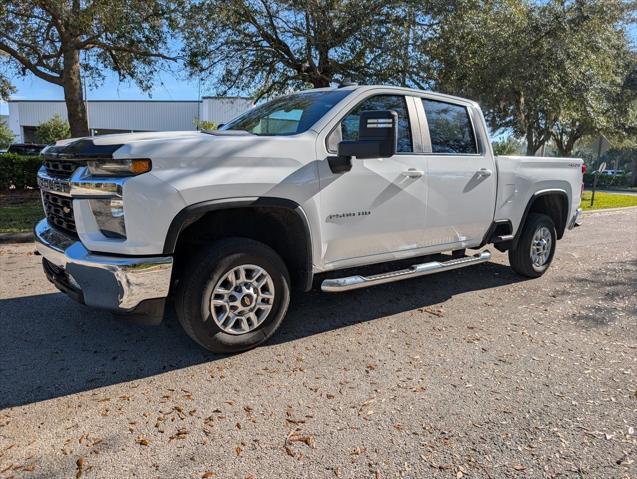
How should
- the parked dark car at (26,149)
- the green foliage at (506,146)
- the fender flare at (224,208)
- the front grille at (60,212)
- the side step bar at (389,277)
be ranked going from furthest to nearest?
the green foliage at (506,146), the parked dark car at (26,149), the side step bar at (389,277), the front grille at (60,212), the fender flare at (224,208)

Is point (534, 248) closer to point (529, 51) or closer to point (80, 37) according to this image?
point (529, 51)

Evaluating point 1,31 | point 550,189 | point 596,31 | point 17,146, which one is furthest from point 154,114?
point 550,189

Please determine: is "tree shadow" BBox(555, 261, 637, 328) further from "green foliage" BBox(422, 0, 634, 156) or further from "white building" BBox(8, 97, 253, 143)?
"white building" BBox(8, 97, 253, 143)

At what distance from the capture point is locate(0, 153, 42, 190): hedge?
13.6 meters

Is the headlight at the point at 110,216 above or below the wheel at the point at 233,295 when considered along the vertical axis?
above

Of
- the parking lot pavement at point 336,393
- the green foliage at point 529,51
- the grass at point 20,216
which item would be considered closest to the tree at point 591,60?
the green foliage at point 529,51

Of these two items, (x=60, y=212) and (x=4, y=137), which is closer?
(x=60, y=212)

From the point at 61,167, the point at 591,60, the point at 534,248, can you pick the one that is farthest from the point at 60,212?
the point at 591,60

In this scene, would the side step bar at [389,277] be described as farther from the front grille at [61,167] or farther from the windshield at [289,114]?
the front grille at [61,167]

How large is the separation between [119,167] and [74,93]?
10910mm

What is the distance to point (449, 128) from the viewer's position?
507 cm

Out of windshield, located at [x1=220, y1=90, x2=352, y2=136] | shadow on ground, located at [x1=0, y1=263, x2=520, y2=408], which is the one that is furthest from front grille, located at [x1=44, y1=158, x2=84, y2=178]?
windshield, located at [x1=220, y1=90, x2=352, y2=136]

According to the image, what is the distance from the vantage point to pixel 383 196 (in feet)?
13.9

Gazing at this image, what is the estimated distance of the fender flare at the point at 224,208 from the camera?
3244mm
